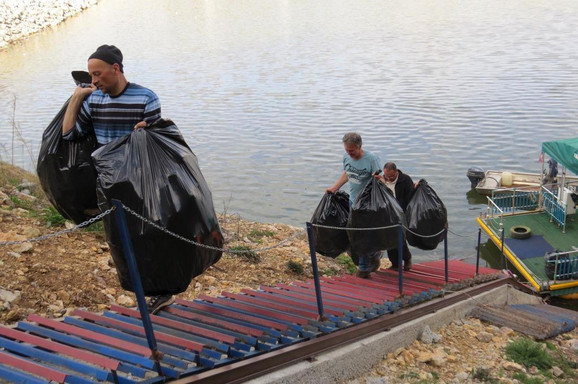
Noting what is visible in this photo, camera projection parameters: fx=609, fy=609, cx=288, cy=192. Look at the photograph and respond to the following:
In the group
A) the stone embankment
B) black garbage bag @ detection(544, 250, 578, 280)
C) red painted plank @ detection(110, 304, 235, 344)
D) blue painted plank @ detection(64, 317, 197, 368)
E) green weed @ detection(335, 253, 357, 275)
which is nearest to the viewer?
blue painted plank @ detection(64, 317, 197, 368)

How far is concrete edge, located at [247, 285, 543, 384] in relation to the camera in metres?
3.78

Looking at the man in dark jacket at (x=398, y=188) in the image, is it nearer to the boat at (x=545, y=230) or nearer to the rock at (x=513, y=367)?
the rock at (x=513, y=367)

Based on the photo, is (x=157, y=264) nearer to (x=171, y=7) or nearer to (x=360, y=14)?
(x=360, y=14)

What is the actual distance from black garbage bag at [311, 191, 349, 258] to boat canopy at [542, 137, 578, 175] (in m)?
7.05

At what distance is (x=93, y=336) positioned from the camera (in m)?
3.55

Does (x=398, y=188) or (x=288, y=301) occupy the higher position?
(x=398, y=188)

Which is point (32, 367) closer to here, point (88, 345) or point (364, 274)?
point (88, 345)

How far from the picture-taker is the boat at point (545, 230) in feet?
35.6

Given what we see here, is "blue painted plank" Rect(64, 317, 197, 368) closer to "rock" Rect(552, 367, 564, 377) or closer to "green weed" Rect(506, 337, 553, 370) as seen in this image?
"green weed" Rect(506, 337, 553, 370)

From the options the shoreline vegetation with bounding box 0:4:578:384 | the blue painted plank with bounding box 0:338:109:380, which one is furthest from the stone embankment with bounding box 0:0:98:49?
the blue painted plank with bounding box 0:338:109:380

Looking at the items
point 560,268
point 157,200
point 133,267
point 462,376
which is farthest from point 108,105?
point 560,268

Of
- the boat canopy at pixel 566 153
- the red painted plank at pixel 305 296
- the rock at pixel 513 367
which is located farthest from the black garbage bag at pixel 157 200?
the boat canopy at pixel 566 153

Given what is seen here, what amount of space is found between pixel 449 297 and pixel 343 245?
48.9 inches

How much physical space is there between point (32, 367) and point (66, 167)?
171 centimetres
